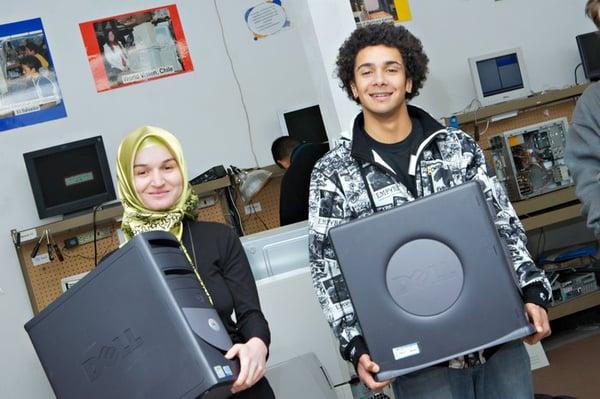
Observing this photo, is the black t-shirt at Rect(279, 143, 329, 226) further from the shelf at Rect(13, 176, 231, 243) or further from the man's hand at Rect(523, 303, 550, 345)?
the man's hand at Rect(523, 303, 550, 345)

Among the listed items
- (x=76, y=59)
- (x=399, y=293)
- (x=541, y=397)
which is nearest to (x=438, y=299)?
(x=399, y=293)

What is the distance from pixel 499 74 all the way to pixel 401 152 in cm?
335

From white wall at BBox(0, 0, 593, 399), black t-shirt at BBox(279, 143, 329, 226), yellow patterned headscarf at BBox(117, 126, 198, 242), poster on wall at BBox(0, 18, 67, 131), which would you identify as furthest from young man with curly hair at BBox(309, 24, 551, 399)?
poster on wall at BBox(0, 18, 67, 131)

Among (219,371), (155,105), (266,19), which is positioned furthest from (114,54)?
(219,371)

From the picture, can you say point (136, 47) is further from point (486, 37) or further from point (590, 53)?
point (590, 53)

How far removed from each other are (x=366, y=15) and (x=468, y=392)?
3.66 meters

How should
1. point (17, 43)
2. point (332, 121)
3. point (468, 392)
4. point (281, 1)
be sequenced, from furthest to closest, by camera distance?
1. point (281, 1)
2. point (17, 43)
3. point (332, 121)
4. point (468, 392)

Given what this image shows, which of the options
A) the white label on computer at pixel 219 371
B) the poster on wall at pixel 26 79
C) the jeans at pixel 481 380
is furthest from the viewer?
the poster on wall at pixel 26 79

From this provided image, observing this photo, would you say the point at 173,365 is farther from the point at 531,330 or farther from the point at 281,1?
the point at 281,1

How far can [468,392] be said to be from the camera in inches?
63.1

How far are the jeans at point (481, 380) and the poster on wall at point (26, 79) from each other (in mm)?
3479

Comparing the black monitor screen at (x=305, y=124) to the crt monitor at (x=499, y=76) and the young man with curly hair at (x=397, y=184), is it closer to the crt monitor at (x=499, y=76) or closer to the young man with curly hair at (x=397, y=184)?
the crt monitor at (x=499, y=76)

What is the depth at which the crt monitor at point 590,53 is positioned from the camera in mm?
4949

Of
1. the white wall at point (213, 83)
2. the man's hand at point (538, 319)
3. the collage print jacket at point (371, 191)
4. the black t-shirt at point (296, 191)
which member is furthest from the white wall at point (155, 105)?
the man's hand at point (538, 319)
